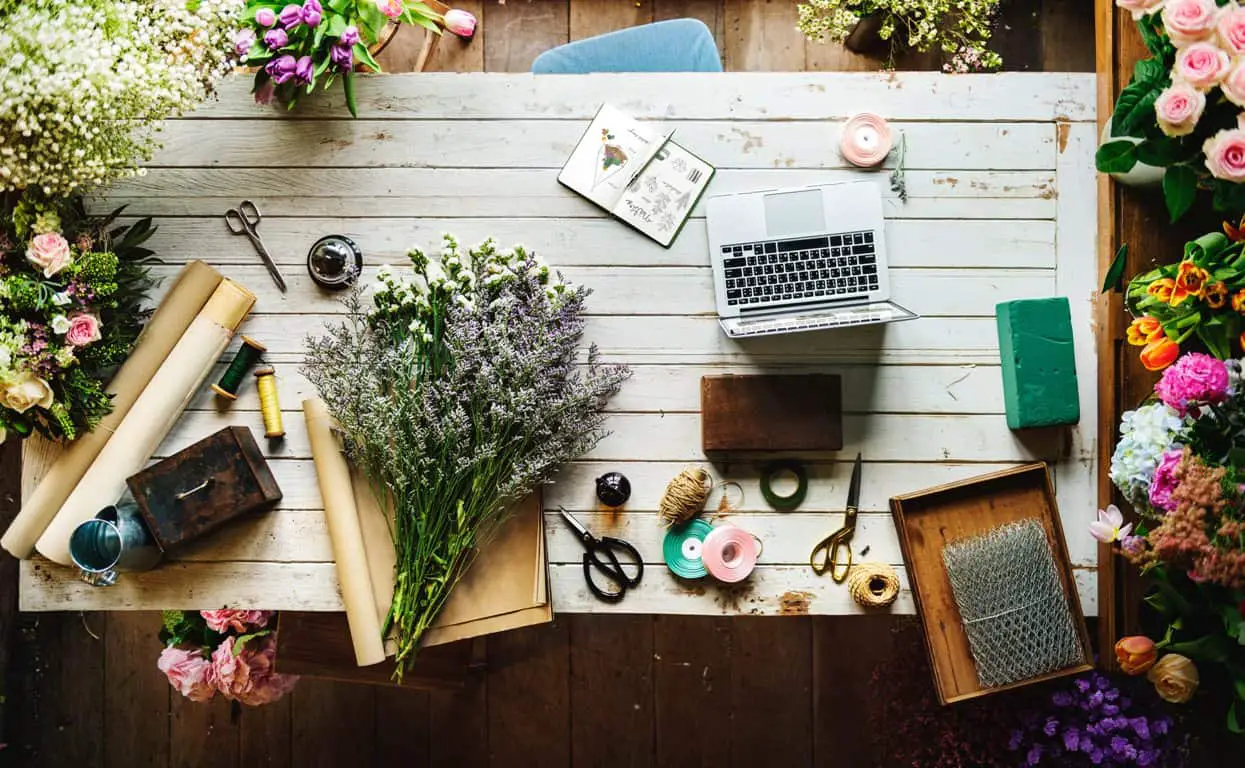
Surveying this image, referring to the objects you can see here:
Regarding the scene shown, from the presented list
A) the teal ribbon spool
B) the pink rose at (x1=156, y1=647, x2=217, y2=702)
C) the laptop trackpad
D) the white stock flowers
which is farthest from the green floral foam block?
the pink rose at (x1=156, y1=647, x2=217, y2=702)

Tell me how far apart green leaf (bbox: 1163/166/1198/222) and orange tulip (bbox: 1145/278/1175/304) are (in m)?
0.12

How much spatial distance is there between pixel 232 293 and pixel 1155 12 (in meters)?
1.80

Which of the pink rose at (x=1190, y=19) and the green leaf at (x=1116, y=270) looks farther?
the green leaf at (x=1116, y=270)

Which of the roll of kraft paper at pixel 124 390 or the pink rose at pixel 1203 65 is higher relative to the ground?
the pink rose at pixel 1203 65

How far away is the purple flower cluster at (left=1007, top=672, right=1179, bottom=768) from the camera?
187 cm

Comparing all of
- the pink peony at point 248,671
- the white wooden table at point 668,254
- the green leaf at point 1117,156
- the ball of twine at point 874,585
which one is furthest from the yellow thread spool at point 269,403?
the green leaf at point 1117,156

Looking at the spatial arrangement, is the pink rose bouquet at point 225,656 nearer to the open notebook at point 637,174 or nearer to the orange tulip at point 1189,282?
the open notebook at point 637,174

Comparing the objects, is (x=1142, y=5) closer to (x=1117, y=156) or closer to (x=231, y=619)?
(x=1117, y=156)

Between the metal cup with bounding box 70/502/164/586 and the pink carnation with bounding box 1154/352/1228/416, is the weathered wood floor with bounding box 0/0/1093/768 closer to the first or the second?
the metal cup with bounding box 70/502/164/586

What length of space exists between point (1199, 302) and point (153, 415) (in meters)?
2.02

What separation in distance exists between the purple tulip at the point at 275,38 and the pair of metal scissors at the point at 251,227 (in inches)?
12.9

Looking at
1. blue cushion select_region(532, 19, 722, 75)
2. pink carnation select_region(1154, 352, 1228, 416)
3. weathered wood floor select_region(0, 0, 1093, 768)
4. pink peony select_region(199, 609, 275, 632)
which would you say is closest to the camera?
pink carnation select_region(1154, 352, 1228, 416)

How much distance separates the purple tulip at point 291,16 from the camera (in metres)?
1.78

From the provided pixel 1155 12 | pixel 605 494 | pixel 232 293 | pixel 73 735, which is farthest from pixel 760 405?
pixel 73 735
